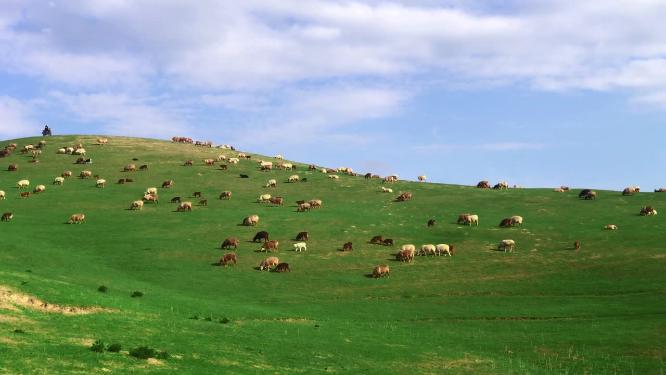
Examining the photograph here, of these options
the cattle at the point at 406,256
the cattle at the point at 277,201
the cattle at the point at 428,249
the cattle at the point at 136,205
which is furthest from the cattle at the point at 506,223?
the cattle at the point at 136,205

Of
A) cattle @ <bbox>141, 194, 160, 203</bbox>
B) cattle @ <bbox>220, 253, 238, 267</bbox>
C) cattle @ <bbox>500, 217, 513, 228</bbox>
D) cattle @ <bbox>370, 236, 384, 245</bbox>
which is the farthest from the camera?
cattle @ <bbox>141, 194, 160, 203</bbox>

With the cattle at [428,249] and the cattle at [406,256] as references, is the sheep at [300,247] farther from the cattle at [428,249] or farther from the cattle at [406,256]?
the cattle at [428,249]

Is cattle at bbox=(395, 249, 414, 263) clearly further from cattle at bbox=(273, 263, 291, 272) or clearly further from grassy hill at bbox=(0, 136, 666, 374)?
cattle at bbox=(273, 263, 291, 272)

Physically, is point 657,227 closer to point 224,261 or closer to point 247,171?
point 224,261

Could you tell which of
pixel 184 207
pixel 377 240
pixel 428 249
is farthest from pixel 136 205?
pixel 428 249

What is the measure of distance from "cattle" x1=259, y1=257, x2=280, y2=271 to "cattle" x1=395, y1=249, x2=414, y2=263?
44.6 feet

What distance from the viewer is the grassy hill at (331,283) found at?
30.6 meters

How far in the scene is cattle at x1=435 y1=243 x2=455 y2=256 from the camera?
66562 mm

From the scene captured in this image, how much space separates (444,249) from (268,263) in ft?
65.9

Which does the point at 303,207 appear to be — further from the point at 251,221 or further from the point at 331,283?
the point at 331,283

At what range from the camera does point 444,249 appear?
2623 inches

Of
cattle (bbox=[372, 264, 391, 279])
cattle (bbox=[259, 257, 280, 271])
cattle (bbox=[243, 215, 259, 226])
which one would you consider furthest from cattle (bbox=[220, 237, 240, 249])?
cattle (bbox=[372, 264, 391, 279])

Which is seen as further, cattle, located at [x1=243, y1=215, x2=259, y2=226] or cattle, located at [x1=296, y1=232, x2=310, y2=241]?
cattle, located at [x1=243, y1=215, x2=259, y2=226]

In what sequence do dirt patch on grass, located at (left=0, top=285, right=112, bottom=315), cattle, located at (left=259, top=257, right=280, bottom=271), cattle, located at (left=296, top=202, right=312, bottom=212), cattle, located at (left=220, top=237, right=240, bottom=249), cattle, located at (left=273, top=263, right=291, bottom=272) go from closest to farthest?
dirt patch on grass, located at (left=0, top=285, right=112, bottom=315) → cattle, located at (left=273, top=263, right=291, bottom=272) → cattle, located at (left=259, top=257, right=280, bottom=271) → cattle, located at (left=220, top=237, right=240, bottom=249) → cattle, located at (left=296, top=202, right=312, bottom=212)
